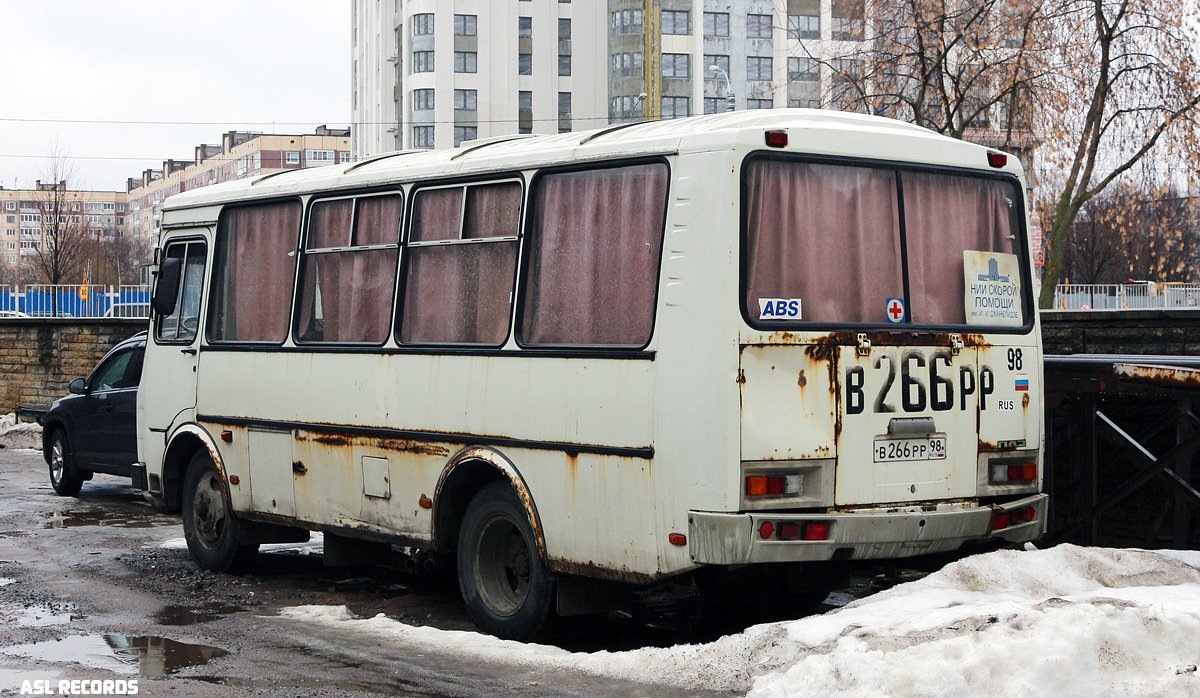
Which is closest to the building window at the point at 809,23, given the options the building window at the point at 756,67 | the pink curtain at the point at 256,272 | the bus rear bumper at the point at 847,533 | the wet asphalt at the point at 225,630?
the building window at the point at 756,67

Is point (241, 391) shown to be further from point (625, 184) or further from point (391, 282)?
point (625, 184)

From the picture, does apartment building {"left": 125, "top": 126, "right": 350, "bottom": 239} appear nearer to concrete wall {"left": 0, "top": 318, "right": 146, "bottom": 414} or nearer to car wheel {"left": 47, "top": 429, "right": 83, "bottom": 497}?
concrete wall {"left": 0, "top": 318, "right": 146, "bottom": 414}

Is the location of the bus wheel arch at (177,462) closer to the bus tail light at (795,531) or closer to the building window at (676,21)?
the bus tail light at (795,531)

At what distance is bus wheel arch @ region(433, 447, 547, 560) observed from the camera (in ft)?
24.7

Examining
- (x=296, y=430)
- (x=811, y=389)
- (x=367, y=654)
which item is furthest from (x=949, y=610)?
(x=296, y=430)

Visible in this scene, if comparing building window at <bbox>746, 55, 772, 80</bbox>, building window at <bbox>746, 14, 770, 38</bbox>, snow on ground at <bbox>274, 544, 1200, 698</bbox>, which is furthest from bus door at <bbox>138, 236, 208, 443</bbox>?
building window at <bbox>746, 14, 770, 38</bbox>

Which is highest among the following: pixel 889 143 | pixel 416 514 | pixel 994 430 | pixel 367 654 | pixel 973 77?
pixel 973 77

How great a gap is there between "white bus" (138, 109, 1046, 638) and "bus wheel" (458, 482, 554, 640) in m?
0.02

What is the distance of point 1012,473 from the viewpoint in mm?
7441

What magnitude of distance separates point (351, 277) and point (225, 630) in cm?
240

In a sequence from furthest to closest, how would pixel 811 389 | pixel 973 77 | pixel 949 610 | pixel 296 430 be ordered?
pixel 973 77, pixel 296 430, pixel 811 389, pixel 949 610

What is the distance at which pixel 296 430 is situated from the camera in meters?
9.41

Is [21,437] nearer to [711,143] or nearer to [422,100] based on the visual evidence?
[711,143]

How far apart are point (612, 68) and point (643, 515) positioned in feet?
258
